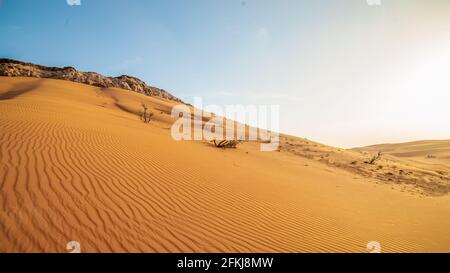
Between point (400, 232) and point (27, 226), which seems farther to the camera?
point (400, 232)

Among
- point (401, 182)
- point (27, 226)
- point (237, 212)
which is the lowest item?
point (401, 182)

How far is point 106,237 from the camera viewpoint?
3.28 metres

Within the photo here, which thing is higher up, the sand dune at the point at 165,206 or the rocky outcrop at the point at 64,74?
the rocky outcrop at the point at 64,74

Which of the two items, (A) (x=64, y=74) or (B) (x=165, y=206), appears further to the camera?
(A) (x=64, y=74)

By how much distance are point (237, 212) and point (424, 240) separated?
13.2 feet

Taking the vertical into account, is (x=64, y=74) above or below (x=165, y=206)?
above

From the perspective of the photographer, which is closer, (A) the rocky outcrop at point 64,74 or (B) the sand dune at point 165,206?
(B) the sand dune at point 165,206

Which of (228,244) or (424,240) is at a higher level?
(228,244)

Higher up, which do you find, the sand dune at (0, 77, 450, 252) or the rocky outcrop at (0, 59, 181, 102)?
the rocky outcrop at (0, 59, 181, 102)

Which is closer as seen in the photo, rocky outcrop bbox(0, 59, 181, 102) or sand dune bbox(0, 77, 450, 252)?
sand dune bbox(0, 77, 450, 252)

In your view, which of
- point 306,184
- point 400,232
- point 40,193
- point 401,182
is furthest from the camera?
point 401,182
